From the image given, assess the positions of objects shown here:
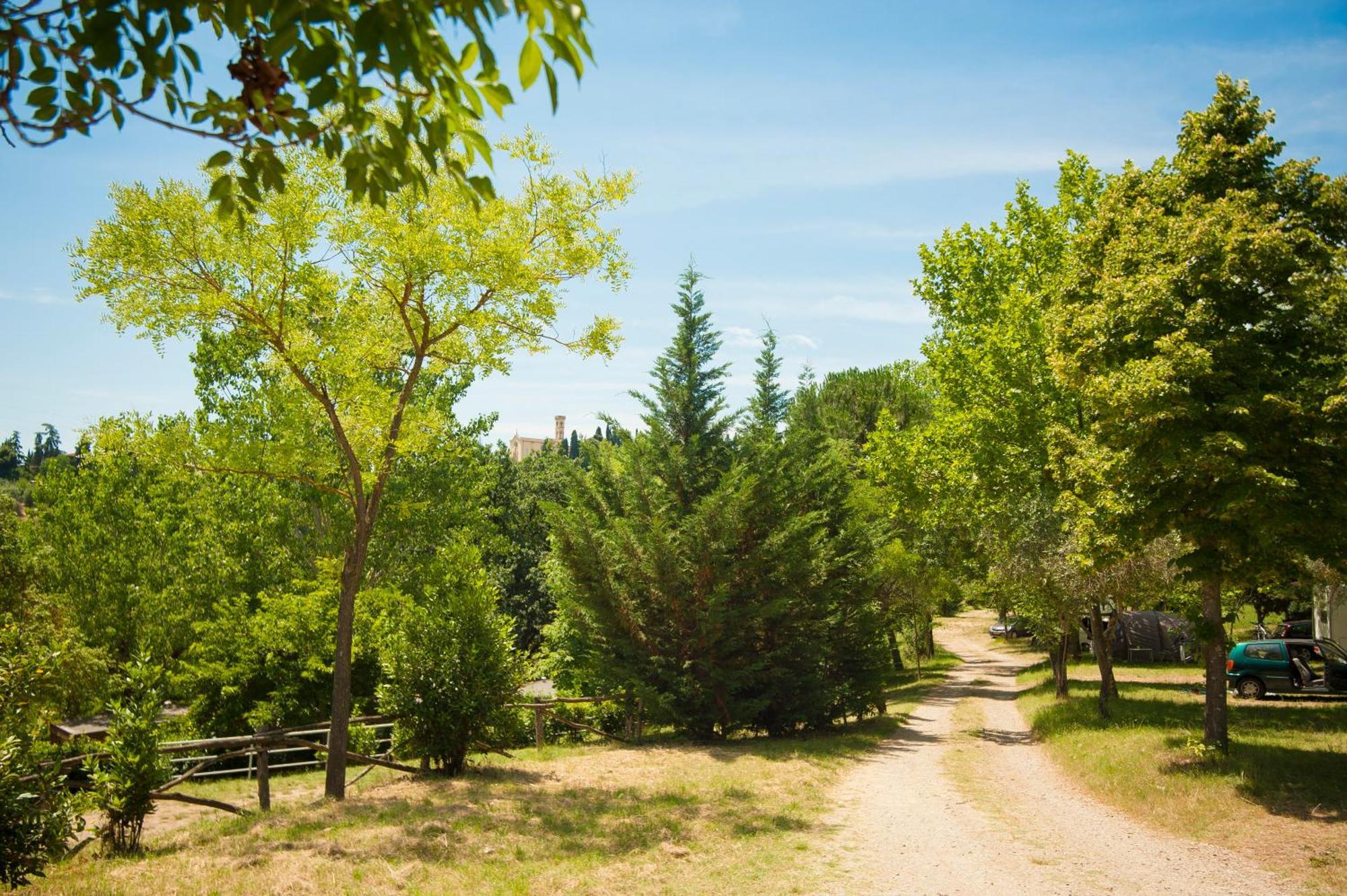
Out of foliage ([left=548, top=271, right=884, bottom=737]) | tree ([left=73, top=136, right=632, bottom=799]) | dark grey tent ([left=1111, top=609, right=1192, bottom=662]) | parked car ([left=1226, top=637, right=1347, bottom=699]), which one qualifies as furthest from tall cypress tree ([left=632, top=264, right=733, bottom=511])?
dark grey tent ([left=1111, top=609, right=1192, bottom=662])

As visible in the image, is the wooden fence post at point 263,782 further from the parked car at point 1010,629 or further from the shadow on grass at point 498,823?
the parked car at point 1010,629

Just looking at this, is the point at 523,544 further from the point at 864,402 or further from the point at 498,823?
the point at 498,823

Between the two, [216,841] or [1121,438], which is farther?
[1121,438]

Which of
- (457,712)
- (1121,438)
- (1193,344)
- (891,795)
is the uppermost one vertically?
(1193,344)

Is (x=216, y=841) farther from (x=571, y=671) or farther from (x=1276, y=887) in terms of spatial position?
(x=571, y=671)

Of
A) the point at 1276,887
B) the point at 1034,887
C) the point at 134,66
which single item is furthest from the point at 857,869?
the point at 134,66

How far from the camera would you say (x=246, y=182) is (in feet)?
10.7

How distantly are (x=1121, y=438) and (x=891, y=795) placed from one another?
6424 mm

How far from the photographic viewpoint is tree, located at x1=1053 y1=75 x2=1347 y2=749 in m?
10.8

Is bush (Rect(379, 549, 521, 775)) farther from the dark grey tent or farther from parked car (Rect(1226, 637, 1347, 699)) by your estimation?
the dark grey tent

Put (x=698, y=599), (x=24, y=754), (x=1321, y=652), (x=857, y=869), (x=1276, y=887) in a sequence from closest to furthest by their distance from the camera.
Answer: (x=24, y=754), (x=1276, y=887), (x=857, y=869), (x=698, y=599), (x=1321, y=652)

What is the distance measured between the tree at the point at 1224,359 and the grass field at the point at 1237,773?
1.07m

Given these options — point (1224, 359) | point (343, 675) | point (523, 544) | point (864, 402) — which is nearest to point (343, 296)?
point (343, 675)

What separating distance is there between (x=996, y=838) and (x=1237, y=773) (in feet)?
13.8
